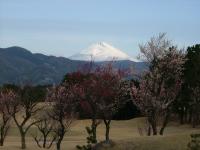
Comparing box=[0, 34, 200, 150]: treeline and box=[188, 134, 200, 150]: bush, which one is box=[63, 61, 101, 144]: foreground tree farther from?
box=[188, 134, 200, 150]: bush

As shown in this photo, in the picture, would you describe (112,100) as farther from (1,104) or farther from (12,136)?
(12,136)

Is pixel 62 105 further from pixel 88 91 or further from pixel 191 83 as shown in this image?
pixel 191 83

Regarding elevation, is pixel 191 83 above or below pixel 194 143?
above

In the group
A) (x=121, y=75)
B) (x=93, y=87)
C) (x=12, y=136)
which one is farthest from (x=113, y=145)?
(x=12, y=136)


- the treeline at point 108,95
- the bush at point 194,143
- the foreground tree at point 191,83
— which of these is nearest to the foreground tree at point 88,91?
the treeline at point 108,95

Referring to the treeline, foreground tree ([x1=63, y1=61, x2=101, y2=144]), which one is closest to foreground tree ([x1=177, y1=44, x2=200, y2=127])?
the treeline

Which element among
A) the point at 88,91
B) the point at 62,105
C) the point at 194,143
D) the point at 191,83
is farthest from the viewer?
the point at 191,83

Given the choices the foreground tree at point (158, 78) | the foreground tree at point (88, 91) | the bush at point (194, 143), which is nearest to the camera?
the bush at point (194, 143)

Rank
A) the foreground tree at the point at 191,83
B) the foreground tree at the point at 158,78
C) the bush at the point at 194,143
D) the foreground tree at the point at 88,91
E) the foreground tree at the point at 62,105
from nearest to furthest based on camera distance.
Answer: the bush at the point at 194,143 < the foreground tree at the point at 158,78 < the foreground tree at the point at 62,105 < the foreground tree at the point at 88,91 < the foreground tree at the point at 191,83

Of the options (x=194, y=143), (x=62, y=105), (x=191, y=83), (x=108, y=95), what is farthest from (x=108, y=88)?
(x=191, y=83)

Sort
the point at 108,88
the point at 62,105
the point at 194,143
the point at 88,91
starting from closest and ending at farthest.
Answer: the point at 194,143 < the point at 62,105 < the point at 88,91 < the point at 108,88

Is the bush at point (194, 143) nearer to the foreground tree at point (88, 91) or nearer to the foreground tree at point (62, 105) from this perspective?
the foreground tree at point (88, 91)

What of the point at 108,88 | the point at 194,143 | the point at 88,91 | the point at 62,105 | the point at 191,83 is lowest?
the point at 194,143

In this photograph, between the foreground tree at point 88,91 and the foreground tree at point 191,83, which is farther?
the foreground tree at point 191,83
